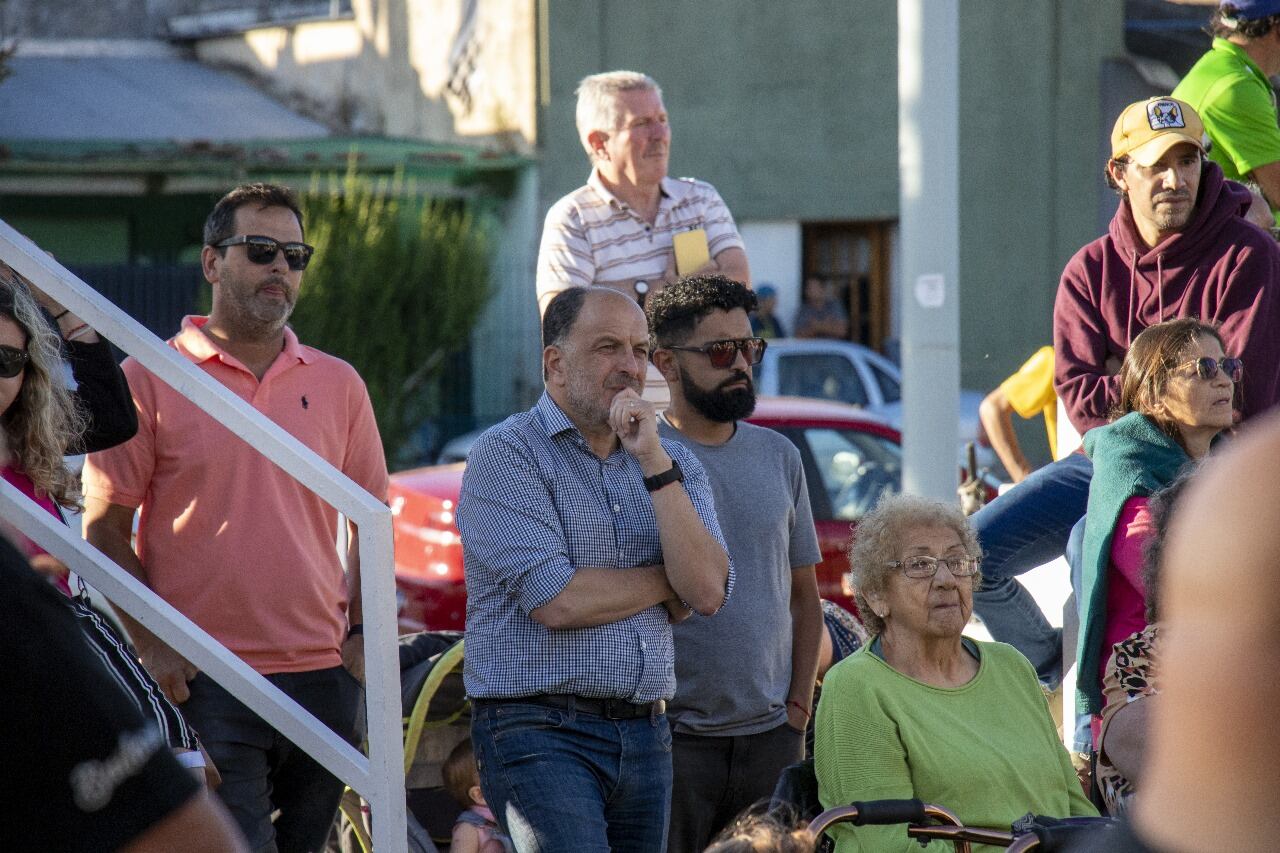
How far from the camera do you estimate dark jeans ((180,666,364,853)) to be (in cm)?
423

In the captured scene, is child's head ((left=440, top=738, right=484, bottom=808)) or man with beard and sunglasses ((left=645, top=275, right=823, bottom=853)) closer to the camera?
man with beard and sunglasses ((left=645, top=275, right=823, bottom=853))

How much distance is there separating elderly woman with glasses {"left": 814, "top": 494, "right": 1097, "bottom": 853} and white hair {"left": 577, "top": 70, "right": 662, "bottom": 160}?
5.45 ft

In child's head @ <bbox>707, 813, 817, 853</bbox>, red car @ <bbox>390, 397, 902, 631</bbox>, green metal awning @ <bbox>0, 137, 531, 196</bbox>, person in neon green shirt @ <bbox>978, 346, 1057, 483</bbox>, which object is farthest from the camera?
green metal awning @ <bbox>0, 137, 531, 196</bbox>

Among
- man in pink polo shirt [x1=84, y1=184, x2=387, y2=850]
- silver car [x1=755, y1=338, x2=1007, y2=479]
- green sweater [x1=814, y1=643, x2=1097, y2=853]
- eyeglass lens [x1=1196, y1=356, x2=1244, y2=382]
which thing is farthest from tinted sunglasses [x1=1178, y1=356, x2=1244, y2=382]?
silver car [x1=755, y1=338, x2=1007, y2=479]

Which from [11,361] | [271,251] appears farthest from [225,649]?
[271,251]

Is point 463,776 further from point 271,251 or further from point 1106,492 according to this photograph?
point 1106,492

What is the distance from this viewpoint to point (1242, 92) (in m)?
5.81

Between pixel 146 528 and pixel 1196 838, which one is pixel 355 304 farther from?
pixel 1196 838

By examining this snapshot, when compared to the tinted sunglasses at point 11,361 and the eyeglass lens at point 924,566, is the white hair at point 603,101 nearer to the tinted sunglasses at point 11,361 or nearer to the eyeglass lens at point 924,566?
the eyeglass lens at point 924,566

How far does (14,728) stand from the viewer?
1661mm

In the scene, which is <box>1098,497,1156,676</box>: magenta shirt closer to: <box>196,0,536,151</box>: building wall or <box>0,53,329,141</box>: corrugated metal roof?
<box>196,0,536,151</box>: building wall

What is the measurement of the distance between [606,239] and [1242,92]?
2.24 meters

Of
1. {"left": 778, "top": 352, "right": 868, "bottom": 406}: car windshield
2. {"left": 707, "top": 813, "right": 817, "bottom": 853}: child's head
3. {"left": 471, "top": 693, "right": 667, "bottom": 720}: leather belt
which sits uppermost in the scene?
{"left": 471, "top": 693, "right": 667, "bottom": 720}: leather belt

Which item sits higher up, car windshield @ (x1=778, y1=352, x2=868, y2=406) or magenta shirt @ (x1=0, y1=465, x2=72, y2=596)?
magenta shirt @ (x1=0, y1=465, x2=72, y2=596)
